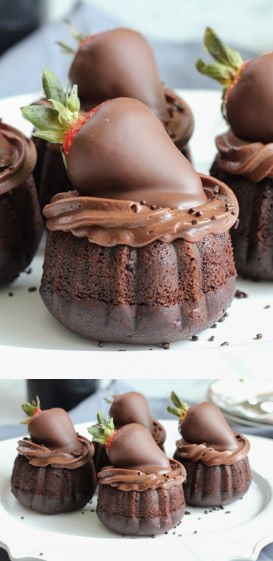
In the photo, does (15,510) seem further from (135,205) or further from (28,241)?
(135,205)

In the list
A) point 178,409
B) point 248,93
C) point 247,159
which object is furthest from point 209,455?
point 248,93

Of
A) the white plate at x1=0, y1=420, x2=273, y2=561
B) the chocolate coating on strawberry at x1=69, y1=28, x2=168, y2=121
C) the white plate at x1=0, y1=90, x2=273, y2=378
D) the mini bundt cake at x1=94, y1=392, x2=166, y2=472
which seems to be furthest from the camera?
the mini bundt cake at x1=94, y1=392, x2=166, y2=472

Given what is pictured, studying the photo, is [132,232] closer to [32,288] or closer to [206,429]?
[32,288]

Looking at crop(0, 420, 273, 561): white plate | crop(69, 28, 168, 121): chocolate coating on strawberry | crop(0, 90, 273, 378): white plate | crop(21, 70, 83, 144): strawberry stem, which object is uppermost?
crop(21, 70, 83, 144): strawberry stem

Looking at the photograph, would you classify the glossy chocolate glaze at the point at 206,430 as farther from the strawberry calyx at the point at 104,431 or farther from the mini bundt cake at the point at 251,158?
the mini bundt cake at the point at 251,158

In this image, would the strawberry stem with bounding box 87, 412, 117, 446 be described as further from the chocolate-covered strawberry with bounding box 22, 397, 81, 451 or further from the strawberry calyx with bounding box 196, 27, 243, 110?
the strawberry calyx with bounding box 196, 27, 243, 110

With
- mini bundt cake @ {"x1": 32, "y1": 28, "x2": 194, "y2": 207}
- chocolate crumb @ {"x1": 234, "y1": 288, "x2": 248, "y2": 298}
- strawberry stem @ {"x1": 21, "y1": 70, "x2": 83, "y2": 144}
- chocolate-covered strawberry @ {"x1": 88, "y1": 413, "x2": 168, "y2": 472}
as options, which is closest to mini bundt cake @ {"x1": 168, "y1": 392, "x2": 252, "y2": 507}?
chocolate-covered strawberry @ {"x1": 88, "y1": 413, "x2": 168, "y2": 472}
